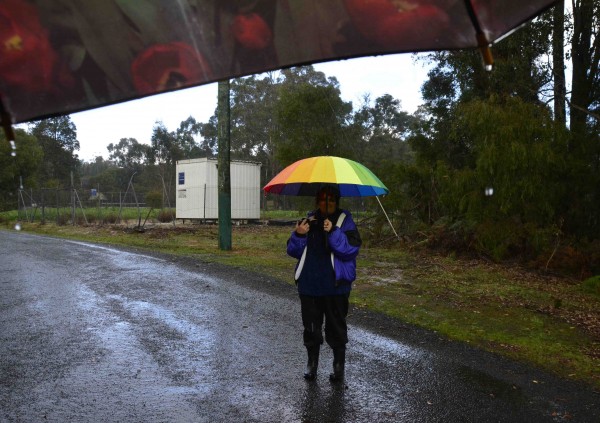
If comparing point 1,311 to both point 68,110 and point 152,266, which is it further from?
point 68,110

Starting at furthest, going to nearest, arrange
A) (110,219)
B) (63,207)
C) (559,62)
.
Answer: (63,207) < (110,219) < (559,62)

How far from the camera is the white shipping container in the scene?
28.4m

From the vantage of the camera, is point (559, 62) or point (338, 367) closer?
point (338, 367)

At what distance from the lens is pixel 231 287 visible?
31.1ft

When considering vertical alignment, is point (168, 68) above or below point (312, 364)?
above

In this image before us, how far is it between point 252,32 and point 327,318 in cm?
353

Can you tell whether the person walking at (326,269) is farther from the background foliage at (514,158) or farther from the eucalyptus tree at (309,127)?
the eucalyptus tree at (309,127)

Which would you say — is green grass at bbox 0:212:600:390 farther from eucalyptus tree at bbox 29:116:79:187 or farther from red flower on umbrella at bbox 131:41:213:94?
eucalyptus tree at bbox 29:116:79:187

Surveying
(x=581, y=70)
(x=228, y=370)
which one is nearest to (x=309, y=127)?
(x=581, y=70)

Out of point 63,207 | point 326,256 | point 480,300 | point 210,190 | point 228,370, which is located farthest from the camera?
point 63,207

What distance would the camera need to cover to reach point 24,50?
1.40 metres

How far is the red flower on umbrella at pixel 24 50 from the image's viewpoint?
1.36 meters

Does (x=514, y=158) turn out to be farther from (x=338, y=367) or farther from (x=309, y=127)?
(x=309, y=127)

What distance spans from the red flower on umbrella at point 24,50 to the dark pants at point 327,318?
11.5 ft
